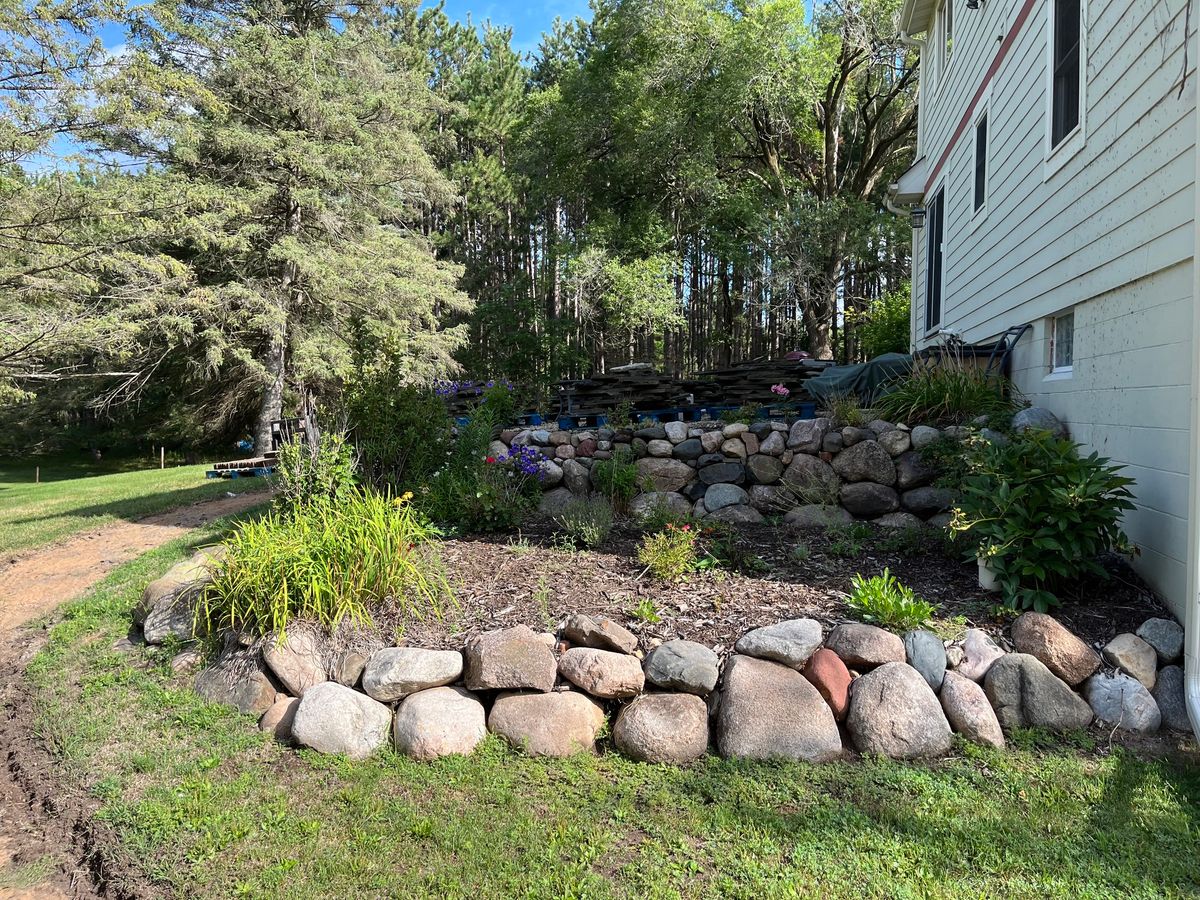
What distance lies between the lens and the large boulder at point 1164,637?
3217 millimetres

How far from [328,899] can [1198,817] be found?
3.01 metres

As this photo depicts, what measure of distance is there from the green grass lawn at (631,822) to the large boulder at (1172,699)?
238 millimetres

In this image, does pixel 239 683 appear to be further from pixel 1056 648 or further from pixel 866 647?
pixel 1056 648

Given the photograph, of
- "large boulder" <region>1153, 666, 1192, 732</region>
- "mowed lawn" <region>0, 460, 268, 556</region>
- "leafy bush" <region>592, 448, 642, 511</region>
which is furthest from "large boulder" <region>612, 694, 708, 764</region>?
"mowed lawn" <region>0, 460, 268, 556</region>

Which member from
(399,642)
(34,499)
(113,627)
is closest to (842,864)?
(399,642)

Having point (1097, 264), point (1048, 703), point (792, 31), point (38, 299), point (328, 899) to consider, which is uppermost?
point (792, 31)

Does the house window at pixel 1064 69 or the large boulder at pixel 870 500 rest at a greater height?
the house window at pixel 1064 69

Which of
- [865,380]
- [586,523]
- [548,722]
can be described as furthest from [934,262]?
[548,722]

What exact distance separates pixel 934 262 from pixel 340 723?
9815 millimetres

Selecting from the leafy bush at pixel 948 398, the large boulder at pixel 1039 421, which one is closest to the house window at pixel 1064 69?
the leafy bush at pixel 948 398

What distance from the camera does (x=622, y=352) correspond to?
2094 cm

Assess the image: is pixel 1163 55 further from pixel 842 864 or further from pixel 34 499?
pixel 34 499

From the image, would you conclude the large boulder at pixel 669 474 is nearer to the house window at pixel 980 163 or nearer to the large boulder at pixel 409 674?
the large boulder at pixel 409 674

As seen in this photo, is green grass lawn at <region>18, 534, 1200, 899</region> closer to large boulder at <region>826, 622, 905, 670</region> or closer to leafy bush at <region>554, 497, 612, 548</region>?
large boulder at <region>826, 622, 905, 670</region>
